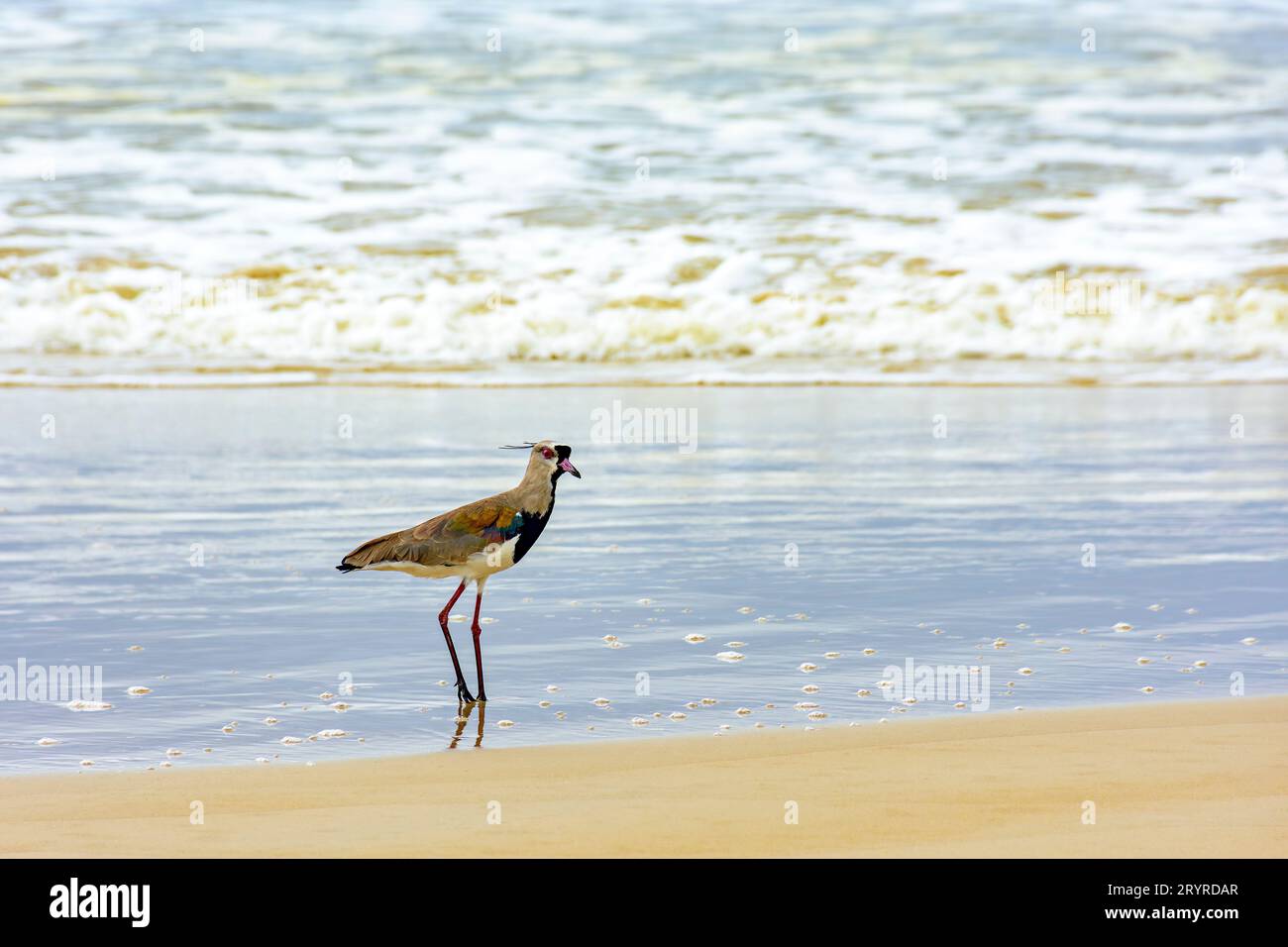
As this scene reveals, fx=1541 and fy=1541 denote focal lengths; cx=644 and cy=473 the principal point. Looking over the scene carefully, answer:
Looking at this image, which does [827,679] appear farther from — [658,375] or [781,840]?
[658,375]

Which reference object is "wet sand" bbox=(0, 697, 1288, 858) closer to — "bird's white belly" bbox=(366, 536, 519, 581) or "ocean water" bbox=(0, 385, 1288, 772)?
"ocean water" bbox=(0, 385, 1288, 772)

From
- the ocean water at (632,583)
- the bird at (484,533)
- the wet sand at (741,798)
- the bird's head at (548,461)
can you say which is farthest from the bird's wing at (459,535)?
the wet sand at (741,798)

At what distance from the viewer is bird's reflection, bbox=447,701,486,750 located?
572 cm

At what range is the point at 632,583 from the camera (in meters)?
9.12

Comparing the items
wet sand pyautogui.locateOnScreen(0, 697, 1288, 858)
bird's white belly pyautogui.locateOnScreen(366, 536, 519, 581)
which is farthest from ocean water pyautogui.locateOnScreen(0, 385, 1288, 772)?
bird's white belly pyautogui.locateOnScreen(366, 536, 519, 581)

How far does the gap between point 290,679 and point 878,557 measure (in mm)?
4591

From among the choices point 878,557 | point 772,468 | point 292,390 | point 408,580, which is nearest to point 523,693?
point 408,580

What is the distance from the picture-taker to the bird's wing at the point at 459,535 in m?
6.40

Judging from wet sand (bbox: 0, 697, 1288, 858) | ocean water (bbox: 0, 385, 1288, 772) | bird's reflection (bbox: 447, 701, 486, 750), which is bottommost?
wet sand (bbox: 0, 697, 1288, 858)

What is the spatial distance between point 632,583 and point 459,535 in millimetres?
2817

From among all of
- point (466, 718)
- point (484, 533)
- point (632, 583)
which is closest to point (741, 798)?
point (466, 718)

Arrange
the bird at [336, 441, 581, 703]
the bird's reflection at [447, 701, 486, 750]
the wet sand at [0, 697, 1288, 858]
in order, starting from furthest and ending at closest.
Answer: the bird at [336, 441, 581, 703] < the bird's reflection at [447, 701, 486, 750] < the wet sand at [0, 697, 1288, 858]

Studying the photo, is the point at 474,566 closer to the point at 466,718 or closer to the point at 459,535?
the point at 459,535

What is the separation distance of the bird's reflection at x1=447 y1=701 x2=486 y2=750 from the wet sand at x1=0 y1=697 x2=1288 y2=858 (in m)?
0.07
